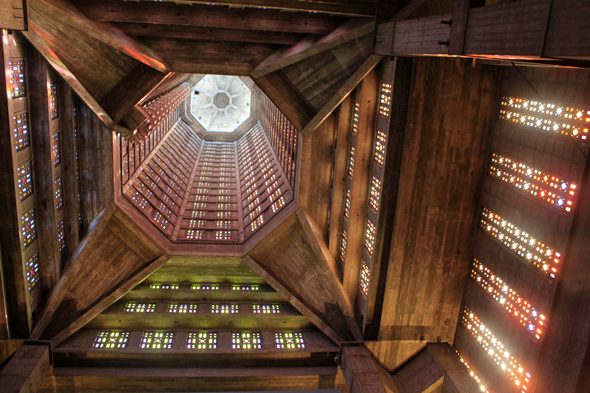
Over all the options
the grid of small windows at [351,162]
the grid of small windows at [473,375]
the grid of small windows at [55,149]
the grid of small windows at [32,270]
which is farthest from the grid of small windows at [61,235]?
the grid of small windows at [473,375]

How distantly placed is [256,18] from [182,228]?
16.1 meters

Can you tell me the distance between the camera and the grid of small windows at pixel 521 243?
13602mm

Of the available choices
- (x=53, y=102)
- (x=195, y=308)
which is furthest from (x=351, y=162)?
(x=53, y=102)

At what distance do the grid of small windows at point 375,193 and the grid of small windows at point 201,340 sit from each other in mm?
12270

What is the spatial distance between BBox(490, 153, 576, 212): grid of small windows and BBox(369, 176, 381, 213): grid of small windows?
492 cm

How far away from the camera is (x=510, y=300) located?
15.9 meters

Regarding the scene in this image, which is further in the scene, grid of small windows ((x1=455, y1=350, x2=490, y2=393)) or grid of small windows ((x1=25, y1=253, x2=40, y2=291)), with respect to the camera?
grid of small windows ((x1=25, y1=253, x2=40, y2=291))

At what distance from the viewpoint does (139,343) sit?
73.5 feet

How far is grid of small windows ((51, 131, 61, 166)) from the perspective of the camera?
17578 mm

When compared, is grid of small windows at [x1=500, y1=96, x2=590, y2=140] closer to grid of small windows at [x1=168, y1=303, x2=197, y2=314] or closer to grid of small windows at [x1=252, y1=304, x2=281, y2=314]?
grid of small windows at [x1=252, y1=304, x2=281, y2=314]

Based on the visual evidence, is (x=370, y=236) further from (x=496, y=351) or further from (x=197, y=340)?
(x=197, y=340)

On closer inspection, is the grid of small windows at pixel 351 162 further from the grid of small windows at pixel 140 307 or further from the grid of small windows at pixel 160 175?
the grid of small windows at pixel 140 307

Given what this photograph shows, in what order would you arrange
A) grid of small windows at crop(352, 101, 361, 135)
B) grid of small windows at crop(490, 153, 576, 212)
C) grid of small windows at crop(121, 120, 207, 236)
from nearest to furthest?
grid of small windows at crop(490, 153, 576, 212) → grid of small windows at crop(352, 101, 361, 135) → grid of small windows at crop(121, 120, 207, 236)

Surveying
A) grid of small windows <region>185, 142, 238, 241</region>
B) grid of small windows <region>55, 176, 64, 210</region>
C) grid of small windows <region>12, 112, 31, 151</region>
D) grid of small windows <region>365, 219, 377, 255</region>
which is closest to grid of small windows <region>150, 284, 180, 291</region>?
grid of small windows <region>185, 142, 238, 241</region>
